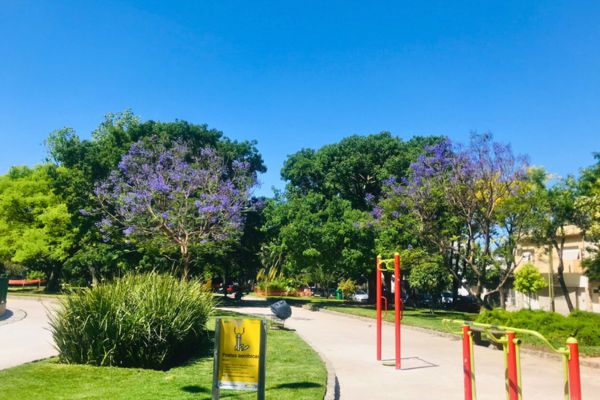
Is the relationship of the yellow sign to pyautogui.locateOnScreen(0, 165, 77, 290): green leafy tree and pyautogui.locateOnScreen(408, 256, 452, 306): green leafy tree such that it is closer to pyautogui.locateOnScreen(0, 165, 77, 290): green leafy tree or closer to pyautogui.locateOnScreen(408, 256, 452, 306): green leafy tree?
pyautogui.locateOnScreen(408, 256, 452, 306): green leafy tree

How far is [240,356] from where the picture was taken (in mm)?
6363

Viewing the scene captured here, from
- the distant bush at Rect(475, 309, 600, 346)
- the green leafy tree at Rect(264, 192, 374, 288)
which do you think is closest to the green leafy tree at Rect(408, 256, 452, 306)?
the green leafy tree at Rect(264, 192, 374, 288)

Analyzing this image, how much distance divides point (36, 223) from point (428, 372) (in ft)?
125

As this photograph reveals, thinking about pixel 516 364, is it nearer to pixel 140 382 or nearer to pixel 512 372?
pixel 512 372

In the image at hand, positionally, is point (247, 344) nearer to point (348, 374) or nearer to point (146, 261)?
point (348, 374)

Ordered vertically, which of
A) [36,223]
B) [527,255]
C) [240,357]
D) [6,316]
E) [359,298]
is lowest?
[6,316]

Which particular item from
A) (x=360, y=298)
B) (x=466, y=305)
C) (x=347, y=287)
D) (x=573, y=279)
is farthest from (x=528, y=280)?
(x=360, y=298)

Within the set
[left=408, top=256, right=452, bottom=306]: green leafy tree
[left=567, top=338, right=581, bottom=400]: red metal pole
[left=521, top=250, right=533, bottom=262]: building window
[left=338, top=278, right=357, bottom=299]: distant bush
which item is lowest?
[left=567, top=338, right=581, bottom=400]: red metal pole

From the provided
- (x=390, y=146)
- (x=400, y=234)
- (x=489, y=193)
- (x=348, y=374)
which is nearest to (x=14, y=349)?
(x=348, y=374)

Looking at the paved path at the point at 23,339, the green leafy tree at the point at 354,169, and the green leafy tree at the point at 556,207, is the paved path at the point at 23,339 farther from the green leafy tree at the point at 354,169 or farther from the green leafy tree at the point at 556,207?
the green leafy tree at the point at 556,207

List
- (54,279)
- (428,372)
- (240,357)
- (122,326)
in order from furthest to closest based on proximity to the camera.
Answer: (54,279) < (428,372) < (122,326) < (240,357)

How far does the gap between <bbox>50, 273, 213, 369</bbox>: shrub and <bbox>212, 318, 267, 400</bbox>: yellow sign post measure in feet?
11.7

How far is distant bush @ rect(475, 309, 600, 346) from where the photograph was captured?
12562 mm

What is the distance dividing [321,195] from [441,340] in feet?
57.0
